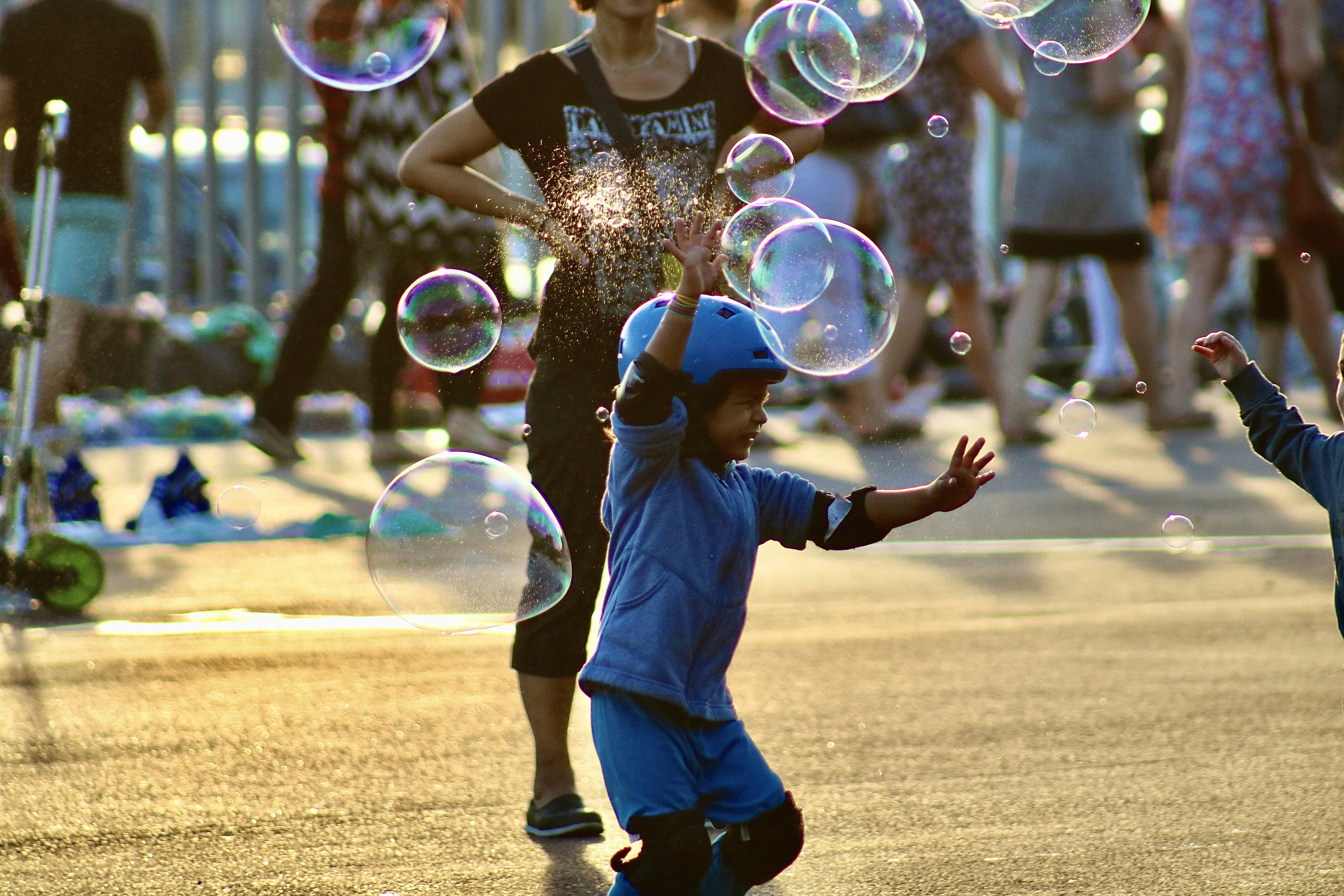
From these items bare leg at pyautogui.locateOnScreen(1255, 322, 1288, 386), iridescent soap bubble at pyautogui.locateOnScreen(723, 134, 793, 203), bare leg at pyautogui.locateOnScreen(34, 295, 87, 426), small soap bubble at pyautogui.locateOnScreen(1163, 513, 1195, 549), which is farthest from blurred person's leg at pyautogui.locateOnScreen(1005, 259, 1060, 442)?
iridescent soap bubble at pyautogui.locateOnScreen(723, 134, 793, 203)

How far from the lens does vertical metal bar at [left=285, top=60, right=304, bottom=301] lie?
13812 mm

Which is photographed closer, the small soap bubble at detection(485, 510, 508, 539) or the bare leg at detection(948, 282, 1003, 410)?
the small soap bubble at detection(485, 510, 508, 539)

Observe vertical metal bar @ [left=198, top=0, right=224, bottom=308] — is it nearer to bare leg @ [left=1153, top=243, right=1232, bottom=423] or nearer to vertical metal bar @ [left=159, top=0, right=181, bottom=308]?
vertical metal bar @ [left=159, top=0, right=181, bottom=308]

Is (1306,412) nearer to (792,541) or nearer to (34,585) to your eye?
(34,585)

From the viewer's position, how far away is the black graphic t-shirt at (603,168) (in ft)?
11.1

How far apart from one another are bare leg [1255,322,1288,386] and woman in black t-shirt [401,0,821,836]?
22.8 feet

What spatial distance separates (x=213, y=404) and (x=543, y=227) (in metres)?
7.11

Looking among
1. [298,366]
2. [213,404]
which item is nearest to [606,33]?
[298,366]

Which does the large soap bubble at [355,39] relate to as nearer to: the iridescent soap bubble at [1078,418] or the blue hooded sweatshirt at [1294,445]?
the iridescent soap bubble at [1078,418]

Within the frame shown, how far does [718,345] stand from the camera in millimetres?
2875

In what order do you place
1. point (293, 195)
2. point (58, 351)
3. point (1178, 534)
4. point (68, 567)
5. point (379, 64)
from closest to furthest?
point (379, 64) → point (68, 567) → point (1178, 534) → point (58, 351) → point (293, 195)

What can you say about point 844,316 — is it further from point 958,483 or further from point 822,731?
point 822,731

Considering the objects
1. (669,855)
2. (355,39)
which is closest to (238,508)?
(355,39)

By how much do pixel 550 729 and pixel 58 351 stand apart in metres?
3.64
